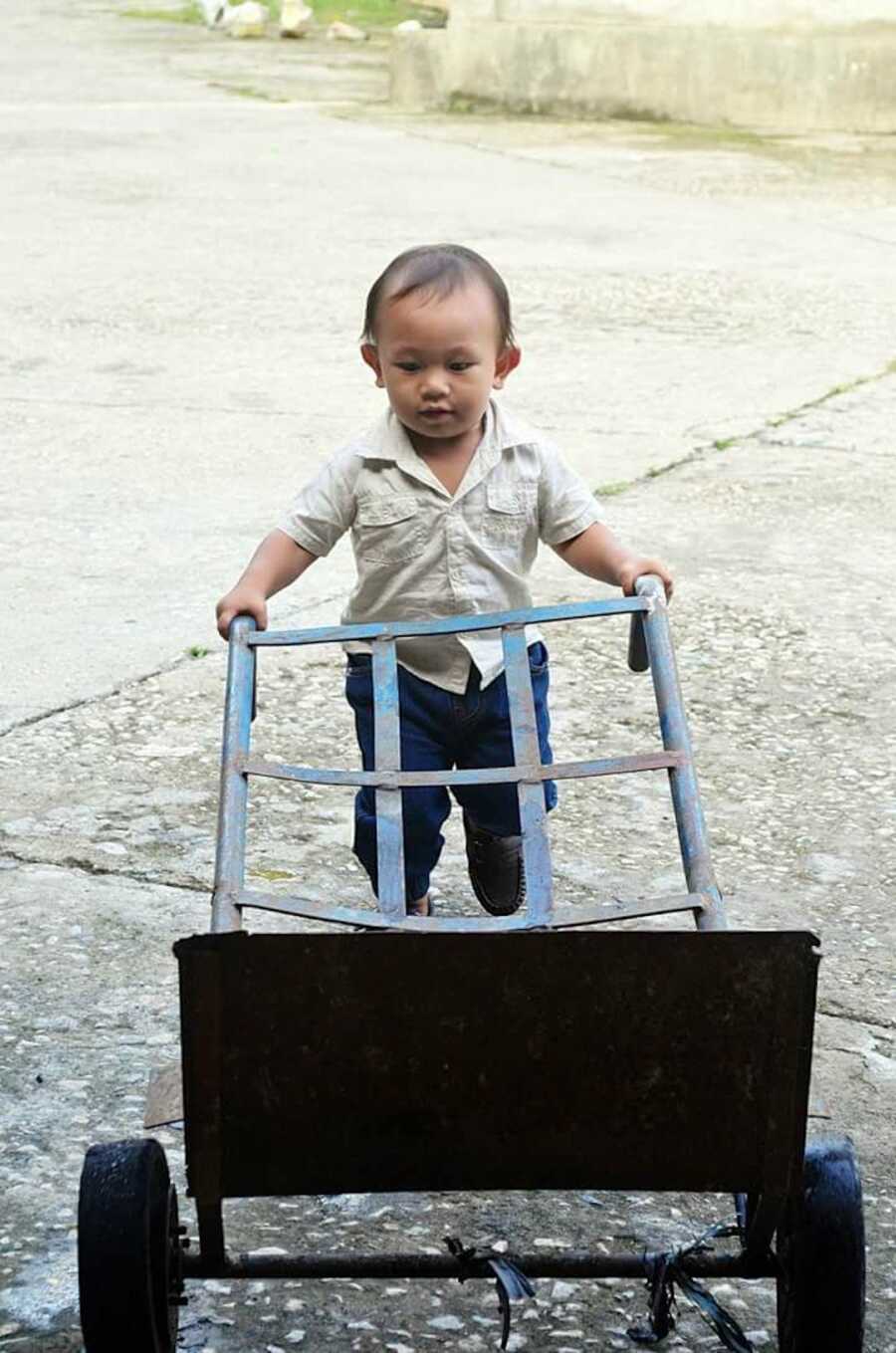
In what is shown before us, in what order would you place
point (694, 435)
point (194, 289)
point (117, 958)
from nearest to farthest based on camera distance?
point (117, 958), point (694, 435), point (194, 289)

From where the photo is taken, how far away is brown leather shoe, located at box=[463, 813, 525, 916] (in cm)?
342

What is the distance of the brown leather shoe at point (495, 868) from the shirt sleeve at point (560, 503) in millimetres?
484

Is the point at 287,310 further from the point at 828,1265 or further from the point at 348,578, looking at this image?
the point at 828,1265

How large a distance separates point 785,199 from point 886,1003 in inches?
336

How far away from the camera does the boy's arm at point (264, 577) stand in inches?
116

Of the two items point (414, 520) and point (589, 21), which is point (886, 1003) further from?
point (589, 21)

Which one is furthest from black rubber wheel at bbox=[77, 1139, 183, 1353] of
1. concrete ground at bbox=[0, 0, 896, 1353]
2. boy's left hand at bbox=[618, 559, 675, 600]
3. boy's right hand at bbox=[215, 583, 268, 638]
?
boy's left hand at bbox=[618, 559, 675, 600]

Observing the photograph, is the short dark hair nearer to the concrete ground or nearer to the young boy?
the young boy

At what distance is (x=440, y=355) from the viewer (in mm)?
3080

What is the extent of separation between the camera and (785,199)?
11.2 metres

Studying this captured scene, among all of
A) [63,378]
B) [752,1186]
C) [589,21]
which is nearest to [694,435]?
[63,378]

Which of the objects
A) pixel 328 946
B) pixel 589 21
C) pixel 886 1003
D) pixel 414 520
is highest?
pixel 589 21

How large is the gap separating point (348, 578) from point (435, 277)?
7.46ft

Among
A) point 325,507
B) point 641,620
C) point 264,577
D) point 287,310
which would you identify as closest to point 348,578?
point 325,507
